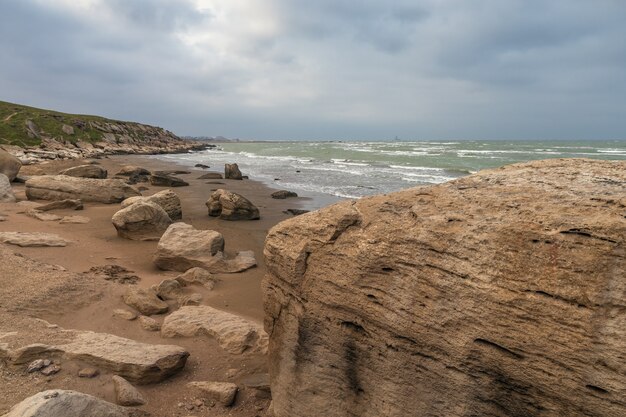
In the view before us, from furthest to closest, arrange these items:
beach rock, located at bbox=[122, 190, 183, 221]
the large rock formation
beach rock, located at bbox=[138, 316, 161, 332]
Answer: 1. beach rock, located at bbox=[122, 190, 183, 221]
2. beach rock, located at bbox=[138, 316, 161, 332]
3. the large rock formation

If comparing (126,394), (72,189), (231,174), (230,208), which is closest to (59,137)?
(231,174)

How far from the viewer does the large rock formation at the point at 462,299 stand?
311 centimetres

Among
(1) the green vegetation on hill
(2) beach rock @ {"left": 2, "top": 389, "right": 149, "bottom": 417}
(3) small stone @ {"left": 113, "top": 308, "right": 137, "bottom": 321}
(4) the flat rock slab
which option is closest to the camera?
(2) beach rock @ {"left": 2, "top": 389, "right": 149, "bottom": 417}

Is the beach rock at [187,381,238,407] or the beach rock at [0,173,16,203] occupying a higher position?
the beach rock at [0,173,16,203]

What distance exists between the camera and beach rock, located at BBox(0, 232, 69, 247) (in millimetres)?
9664

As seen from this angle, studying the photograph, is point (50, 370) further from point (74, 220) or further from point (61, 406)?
point (74, 220)

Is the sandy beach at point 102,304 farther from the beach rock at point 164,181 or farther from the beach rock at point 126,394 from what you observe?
the beach rock at point 164,181

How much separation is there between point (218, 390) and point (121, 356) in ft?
4.41

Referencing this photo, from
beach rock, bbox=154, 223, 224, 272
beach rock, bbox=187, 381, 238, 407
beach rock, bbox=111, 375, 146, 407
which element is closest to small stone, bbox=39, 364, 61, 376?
beach rock, bbox=111, 375, 146, 407

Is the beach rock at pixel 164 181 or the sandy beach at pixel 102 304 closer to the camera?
the sandy beach at pixel 102 304

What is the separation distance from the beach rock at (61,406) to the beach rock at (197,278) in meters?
4.38

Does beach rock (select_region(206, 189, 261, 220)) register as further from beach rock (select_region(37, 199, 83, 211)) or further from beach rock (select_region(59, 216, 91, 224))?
beach rock (select_region(37, 199, 83, 211))

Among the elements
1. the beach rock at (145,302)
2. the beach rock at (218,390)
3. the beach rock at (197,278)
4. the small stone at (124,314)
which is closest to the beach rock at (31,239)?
the beach rock at (197,278)

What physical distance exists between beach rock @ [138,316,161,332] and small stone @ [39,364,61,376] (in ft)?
5.50
